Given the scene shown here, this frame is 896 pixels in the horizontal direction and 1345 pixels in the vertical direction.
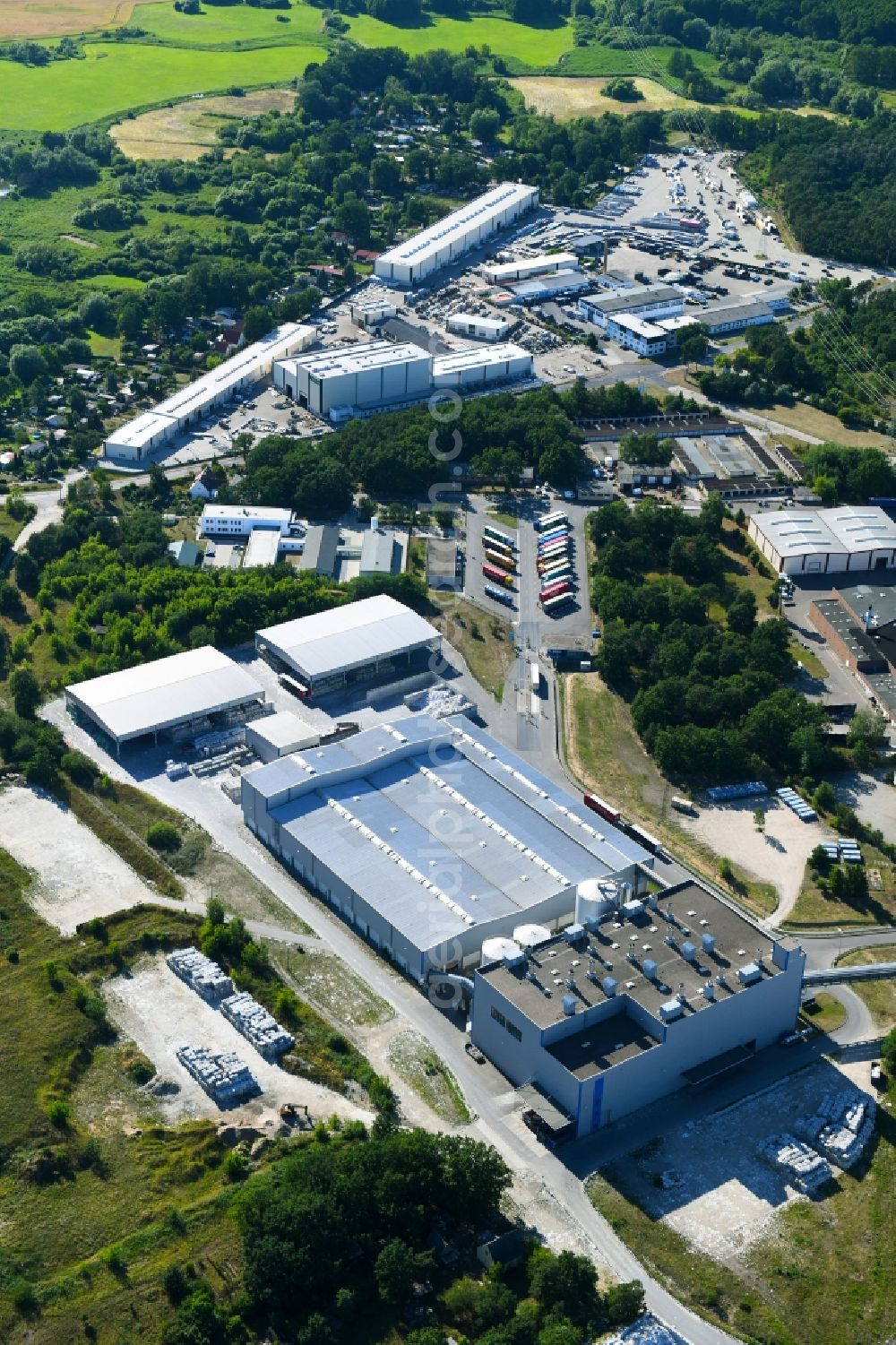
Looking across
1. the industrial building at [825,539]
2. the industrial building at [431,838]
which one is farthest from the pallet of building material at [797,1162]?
the industrial building at [825,539]

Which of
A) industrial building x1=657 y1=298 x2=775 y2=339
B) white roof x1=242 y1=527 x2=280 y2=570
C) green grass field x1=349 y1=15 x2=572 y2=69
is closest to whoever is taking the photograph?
white roof x1=242 y1=527 x2=280 y2=570

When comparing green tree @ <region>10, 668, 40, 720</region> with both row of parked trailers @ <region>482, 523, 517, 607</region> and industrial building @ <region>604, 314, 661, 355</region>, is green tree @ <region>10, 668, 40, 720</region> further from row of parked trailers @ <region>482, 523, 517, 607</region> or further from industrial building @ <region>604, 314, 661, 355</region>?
industrial building @ <region>604, 314, 661, 355</region>

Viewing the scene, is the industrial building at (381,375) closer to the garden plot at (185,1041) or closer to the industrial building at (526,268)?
the industrial building at (526,268)

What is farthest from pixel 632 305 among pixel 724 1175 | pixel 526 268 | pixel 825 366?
pixel 724 1175

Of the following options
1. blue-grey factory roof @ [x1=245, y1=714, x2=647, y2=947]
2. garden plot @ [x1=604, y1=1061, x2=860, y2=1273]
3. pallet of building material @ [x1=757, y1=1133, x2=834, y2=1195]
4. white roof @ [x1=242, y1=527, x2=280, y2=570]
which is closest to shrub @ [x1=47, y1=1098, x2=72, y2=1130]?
blue-grey factory roof @ [x1=245, y1=714, x2=647, y2=947]

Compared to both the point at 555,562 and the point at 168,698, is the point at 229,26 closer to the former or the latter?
the point at 555,562
